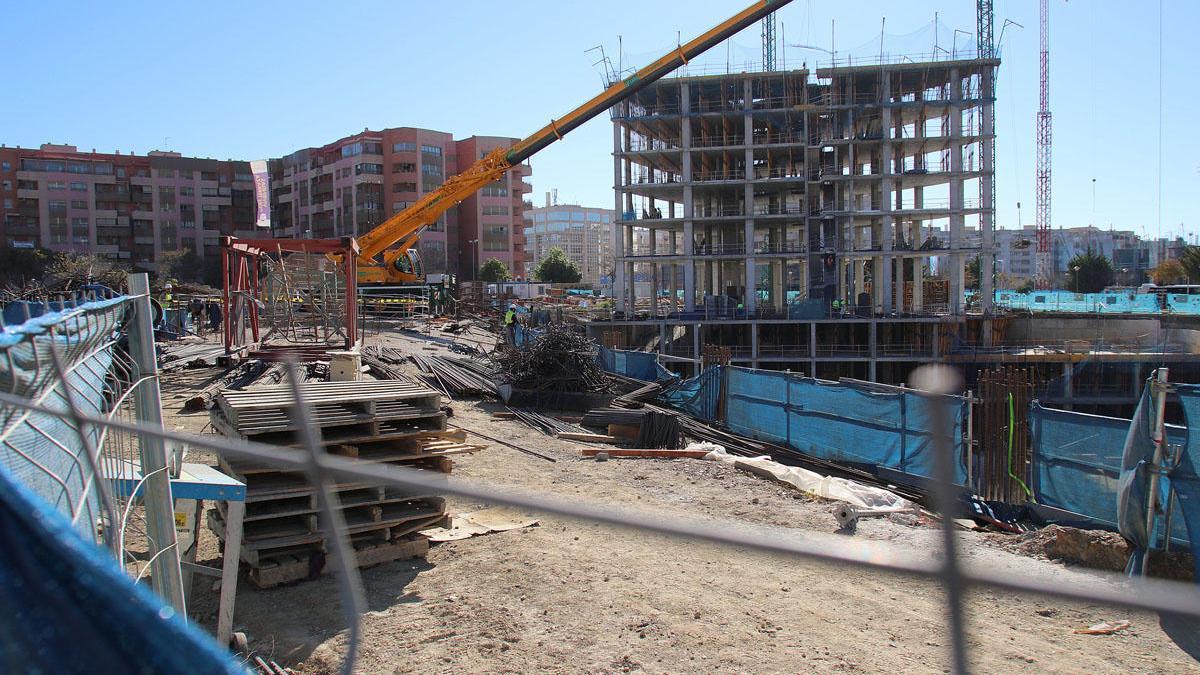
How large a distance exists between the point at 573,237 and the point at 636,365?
535 feet

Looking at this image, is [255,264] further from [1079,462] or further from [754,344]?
[754,344]

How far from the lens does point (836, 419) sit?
1423 centimetres

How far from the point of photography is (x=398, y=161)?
7506 cm

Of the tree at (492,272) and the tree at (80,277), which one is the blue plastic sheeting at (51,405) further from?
the tree at (492,272)

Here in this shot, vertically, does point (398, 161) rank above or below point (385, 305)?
above

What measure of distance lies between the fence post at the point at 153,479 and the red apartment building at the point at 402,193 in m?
71.4

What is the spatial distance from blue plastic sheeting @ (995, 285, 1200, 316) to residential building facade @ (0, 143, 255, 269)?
70.3m

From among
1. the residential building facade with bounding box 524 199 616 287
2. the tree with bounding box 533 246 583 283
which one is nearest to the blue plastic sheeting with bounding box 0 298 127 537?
the tree with bounding box 533 246 583 283

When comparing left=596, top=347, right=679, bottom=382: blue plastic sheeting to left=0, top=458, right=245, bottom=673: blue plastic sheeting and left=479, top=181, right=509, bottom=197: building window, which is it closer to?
left=0, top=458, right=245, bottom=673: blue plastic sheeting

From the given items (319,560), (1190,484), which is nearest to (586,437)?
(319,560)

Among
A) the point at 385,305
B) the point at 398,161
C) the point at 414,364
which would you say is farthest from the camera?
the point at 398,161

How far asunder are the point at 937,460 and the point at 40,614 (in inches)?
68.0

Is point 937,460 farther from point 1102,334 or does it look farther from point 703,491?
point 1102,334

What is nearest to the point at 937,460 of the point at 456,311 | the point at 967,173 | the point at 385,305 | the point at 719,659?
the point at 719,659
